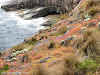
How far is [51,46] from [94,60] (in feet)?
11.4

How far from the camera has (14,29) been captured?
2650cm

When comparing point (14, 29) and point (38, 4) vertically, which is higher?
point (38, 4)

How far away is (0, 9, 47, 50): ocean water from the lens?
21.0 meters

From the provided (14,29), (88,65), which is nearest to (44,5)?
(14,29)

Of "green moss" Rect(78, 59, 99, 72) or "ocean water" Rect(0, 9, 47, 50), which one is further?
"ocean water" Rect(0, 9, 47, 50)

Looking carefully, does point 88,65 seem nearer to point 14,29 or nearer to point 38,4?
point 14,29

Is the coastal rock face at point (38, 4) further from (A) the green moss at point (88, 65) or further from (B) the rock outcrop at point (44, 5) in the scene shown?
(A) the green moss at point (88, 65)

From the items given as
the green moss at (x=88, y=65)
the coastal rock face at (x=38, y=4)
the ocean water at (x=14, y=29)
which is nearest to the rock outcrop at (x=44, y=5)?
the coastal rock face at (x=38, y=4)

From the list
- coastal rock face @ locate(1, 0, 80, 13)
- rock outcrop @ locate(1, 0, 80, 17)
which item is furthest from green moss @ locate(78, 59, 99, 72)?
coastal rock face @ locate(1, 0, 80, 13)

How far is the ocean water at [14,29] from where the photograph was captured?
69.0ft

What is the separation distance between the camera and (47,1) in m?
38.1

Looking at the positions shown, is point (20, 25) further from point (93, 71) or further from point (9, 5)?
point (93, 71)

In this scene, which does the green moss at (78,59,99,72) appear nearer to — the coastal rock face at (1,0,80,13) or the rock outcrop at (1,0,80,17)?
the rock outcrop at (1,0,80,17)

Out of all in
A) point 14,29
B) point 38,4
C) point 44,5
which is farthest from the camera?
point 38,4
